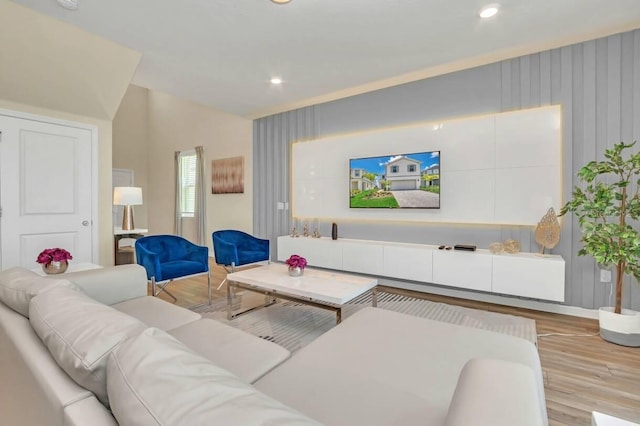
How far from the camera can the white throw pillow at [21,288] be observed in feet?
4.33

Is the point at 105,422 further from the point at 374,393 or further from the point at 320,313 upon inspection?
the point at 320,313

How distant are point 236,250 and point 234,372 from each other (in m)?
2.73

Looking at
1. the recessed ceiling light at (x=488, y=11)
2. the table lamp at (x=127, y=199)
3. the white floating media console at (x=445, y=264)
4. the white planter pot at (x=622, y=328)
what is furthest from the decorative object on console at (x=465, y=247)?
the table lamp at (x=127, y=199)

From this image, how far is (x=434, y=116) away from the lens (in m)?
3.90

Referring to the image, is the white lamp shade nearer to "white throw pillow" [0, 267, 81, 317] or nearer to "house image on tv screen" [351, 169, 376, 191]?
Answer: "house image on tv screen" [351, 169, 376, 191]

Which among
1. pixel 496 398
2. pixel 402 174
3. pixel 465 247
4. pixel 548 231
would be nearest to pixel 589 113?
pixel 548 231

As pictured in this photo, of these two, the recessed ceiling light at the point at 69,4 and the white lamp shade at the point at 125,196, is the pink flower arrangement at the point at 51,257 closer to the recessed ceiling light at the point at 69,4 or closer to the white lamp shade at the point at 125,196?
the recessed ceiling light at the point at 69,4

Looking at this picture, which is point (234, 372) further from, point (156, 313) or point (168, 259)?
point (168, 259)

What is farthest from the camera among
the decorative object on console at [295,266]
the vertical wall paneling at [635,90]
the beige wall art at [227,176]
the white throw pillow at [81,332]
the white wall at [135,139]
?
the white wall at [135,139]

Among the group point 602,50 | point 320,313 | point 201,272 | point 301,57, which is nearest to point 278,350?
point 320,313

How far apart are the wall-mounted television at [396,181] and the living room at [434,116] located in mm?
317

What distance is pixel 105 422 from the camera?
2.36 ft

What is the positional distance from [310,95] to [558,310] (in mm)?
3956

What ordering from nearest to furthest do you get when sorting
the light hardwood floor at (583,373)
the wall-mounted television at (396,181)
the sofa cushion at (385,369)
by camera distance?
the sofa cushion at (385,369) < the light hardwood floor at (583,373) < the wall-mounted television at (396,181)
